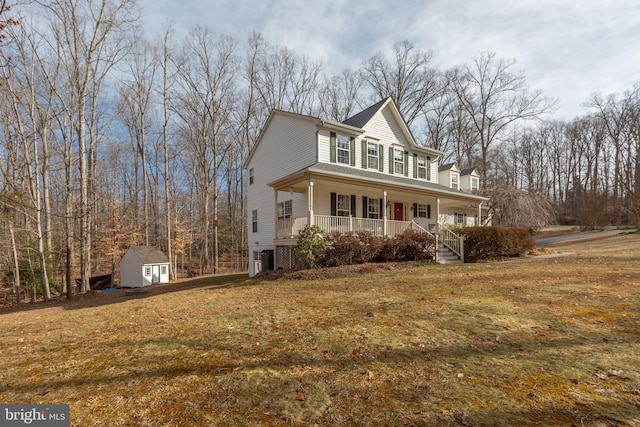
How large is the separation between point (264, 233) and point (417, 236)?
8544 mm

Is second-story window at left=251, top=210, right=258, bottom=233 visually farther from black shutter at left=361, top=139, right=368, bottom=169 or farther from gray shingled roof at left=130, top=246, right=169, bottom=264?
gray shingled roof at left=130, top=246, right=169, bottom=264

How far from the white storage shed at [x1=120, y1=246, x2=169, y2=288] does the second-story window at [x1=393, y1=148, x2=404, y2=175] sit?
16.9 m

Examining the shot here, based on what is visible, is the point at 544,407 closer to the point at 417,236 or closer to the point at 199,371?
the point at 199,371

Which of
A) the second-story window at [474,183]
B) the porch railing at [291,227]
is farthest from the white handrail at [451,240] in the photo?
the second-story window at [474,183]

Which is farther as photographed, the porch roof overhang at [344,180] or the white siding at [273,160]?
the white siding at [273,160]

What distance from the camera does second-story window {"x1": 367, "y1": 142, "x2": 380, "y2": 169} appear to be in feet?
54.5

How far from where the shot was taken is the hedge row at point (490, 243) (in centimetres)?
1384

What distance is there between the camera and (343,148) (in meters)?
15.6

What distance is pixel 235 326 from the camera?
497 centimetres

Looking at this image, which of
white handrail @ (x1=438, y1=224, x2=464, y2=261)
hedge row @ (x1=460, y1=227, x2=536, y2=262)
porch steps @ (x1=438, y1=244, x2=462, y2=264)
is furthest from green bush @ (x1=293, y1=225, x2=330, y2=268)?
hedge row @ (x1=460, y1=227, x2=536, y2=262)

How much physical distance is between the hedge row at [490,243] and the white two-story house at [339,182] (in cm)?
60

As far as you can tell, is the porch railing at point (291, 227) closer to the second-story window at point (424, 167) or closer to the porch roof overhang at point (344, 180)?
the porch roof overhang at point (344, 180)

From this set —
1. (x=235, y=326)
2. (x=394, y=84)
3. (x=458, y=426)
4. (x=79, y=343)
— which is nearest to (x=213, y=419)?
(x=458, y=426)

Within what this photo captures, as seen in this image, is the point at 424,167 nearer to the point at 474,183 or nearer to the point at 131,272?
the point at 474,183
